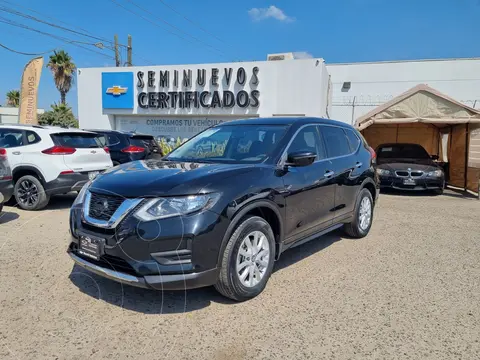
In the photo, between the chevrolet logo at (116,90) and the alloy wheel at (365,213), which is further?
the chevrolet logo at (116,90)

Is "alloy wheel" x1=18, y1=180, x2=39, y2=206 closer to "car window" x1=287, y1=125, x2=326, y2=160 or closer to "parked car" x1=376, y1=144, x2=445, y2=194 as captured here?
"car window" x1=287, y1=125, x2=326, y2=160

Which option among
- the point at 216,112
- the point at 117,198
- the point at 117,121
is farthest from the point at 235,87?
the point at 117,198

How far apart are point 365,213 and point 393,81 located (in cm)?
2033

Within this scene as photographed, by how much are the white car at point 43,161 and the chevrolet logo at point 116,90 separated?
1112 cm

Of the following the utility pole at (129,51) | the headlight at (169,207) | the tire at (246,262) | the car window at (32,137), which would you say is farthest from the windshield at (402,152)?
the utility pole at (129,51)

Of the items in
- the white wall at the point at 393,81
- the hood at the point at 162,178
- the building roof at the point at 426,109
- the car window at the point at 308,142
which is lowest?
the hood at the point at 162,178

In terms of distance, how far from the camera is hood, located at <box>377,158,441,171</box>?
10.6 meters

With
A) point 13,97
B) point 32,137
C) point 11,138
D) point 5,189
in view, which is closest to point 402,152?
point 32,137

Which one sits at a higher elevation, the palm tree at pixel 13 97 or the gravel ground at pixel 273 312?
the palm tree at pixel 13 97

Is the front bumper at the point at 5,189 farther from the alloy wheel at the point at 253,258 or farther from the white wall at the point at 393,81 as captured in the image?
the white wall at the point at 393,81

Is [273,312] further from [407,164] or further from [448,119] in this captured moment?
[448,119]

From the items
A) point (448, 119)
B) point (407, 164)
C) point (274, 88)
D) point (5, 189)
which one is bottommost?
point (5, 189)

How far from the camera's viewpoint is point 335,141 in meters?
5.16

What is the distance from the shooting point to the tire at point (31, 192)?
711 cm
